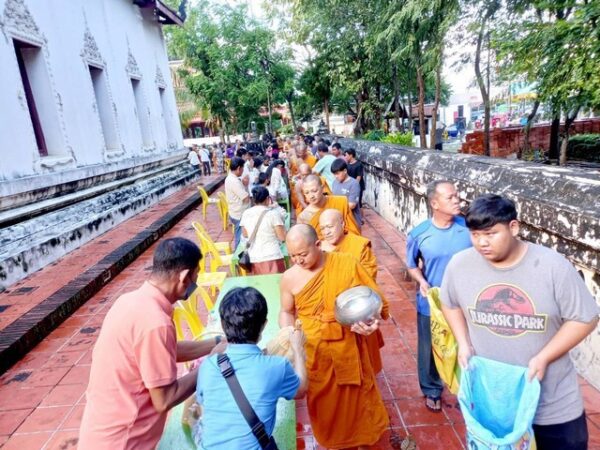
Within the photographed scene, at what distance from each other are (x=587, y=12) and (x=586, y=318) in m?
5.14

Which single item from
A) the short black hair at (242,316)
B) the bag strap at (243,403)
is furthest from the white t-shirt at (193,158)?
the bag strap at (243,403)

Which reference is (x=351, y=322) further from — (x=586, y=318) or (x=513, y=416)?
(x=586, y=318)

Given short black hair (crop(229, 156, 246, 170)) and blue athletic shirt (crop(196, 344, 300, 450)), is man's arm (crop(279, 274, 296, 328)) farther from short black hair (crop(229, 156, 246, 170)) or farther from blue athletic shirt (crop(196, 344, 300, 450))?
short black hair (crop(229, 156, 246, 170))

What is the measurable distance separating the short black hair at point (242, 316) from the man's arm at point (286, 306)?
718mm

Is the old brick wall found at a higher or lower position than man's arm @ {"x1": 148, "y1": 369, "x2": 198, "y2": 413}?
lower

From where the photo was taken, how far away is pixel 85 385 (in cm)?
330

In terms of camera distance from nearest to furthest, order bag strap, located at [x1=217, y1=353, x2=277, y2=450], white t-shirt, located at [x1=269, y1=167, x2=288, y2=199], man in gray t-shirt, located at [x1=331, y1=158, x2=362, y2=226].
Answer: bag strap, located at [x1=217, y1=353, x2=277, y2=450]
man in gray t-shirt, located at [x1=331, y1=158, x2=362, y2=226]
white t-shirt, located at [x1=269, y1=167, x2=288, y2=199]

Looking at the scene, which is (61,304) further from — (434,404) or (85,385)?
(434,404)

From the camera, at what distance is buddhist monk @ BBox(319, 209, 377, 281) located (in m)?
2.85

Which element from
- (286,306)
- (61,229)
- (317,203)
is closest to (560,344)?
(286,306)

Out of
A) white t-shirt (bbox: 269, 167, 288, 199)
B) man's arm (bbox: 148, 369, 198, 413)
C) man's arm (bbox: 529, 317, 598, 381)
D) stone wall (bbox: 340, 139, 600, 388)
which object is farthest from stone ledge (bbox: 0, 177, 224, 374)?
stone wall (bbox: 340, 139, 600, 388)

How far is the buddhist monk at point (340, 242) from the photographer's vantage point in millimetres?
2852

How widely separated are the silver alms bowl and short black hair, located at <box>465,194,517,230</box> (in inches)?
25.4

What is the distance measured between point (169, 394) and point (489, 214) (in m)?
1.48
